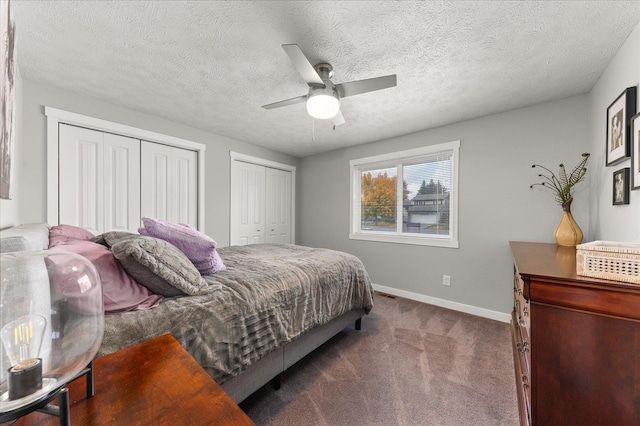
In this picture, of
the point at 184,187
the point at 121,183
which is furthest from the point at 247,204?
the point at 121,183

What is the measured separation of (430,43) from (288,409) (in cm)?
256

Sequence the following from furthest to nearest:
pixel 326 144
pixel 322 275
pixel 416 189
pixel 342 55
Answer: pixel 326 144 → pixel 416 189 → pixel 322 275 → pixel 342 55

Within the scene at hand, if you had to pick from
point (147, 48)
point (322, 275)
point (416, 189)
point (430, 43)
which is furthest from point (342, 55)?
point (416, 189)

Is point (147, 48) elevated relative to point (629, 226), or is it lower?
elevated

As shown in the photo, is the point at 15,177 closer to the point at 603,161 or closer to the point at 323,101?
the point at 323,101

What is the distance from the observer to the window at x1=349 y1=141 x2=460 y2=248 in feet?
10.7

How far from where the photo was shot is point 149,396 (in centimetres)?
62

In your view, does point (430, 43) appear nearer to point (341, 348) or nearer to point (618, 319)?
point (618, 319)

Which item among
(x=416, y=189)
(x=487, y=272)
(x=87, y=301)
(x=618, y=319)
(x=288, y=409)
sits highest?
(x=416, y=189)

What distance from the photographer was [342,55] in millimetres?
1797

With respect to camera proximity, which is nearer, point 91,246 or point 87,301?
point 87,301

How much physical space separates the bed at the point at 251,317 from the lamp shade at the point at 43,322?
61 cm

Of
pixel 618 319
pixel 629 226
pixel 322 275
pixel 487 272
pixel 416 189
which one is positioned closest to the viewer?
pixel 618 319

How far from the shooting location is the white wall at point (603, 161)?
5.00 ft
